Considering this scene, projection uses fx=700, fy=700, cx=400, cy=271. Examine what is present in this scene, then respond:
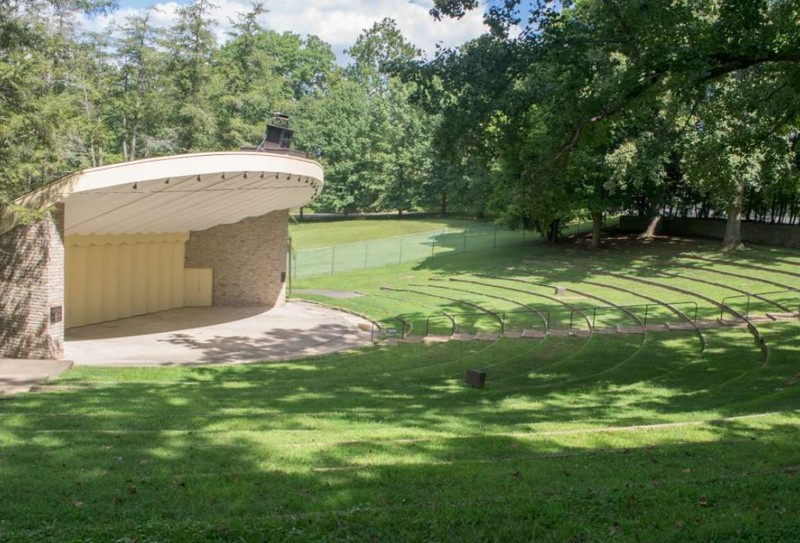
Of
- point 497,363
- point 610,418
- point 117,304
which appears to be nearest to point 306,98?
point 117,304

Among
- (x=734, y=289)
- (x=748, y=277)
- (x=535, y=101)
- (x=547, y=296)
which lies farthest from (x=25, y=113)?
(x=748, y=277)

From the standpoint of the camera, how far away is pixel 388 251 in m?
46.5

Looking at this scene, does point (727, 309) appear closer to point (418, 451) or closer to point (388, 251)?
point (418, 451)

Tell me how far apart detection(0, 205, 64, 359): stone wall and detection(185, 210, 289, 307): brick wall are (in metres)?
12.0

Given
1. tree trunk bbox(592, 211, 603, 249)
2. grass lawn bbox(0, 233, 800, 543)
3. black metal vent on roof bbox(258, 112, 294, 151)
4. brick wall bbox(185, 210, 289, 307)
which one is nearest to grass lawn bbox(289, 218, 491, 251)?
tree trunk bbox(592, 211, 603, 249)

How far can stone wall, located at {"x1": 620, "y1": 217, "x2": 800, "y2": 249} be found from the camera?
1379 inches

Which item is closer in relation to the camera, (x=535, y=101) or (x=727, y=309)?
(x=535, y=101)

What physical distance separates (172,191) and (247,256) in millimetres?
11363

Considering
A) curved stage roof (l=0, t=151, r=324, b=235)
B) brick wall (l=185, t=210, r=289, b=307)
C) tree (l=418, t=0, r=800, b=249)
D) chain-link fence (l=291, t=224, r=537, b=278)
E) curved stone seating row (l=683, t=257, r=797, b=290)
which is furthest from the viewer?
chain-link fence (l=291, t=224, r=537, b=278)

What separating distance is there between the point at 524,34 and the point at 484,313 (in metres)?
14.0

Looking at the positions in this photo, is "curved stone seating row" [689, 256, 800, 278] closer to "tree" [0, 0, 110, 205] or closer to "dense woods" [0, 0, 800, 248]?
"dense woods" [0, 0, 800, 248]

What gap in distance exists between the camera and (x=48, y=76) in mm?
32875

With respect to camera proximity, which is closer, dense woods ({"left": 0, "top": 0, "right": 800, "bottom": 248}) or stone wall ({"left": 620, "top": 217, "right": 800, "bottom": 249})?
dense woods ({"left": 0, "top": 0, "right": 800, "bottom": 248})

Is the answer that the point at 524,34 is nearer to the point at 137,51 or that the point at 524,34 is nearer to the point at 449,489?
the point at 449,489
